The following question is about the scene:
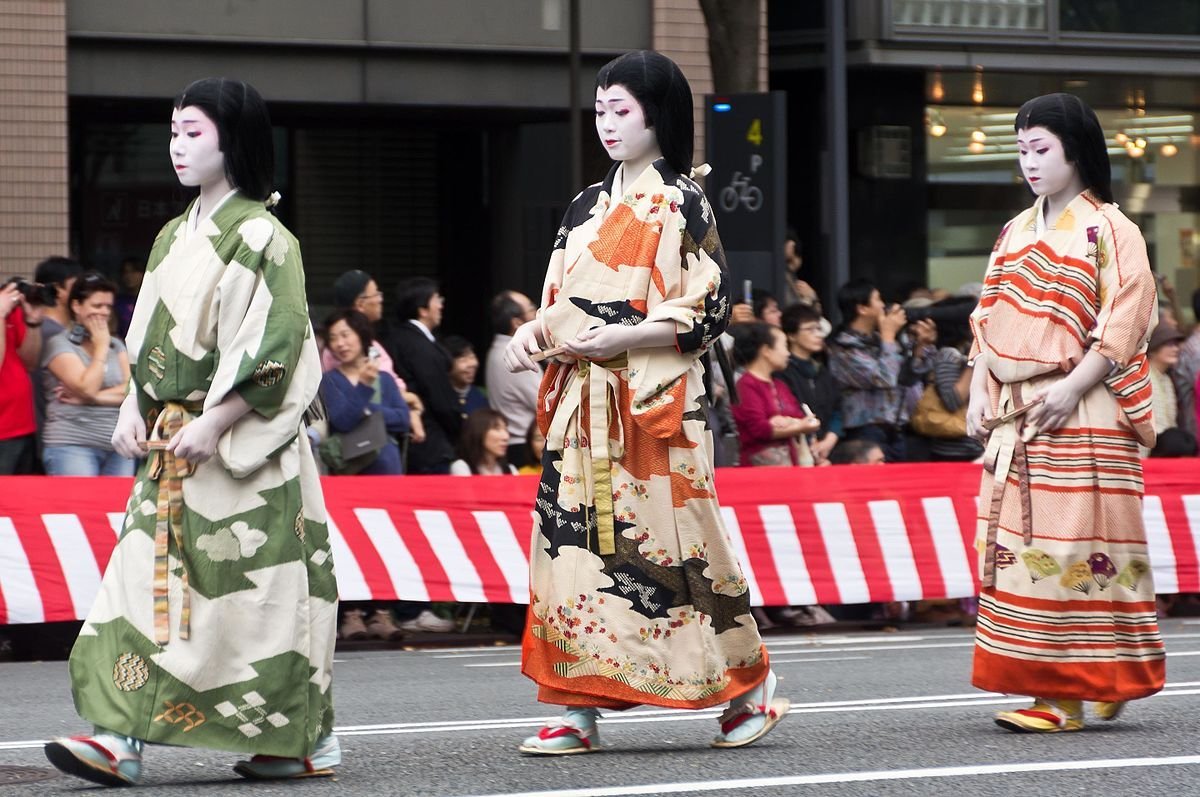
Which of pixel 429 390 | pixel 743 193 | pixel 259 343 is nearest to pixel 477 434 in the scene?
pixel 429 390

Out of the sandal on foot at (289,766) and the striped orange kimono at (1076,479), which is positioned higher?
the striped orange kimono at (1076,479)

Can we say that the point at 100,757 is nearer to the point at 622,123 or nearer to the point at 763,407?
the point at 622,123

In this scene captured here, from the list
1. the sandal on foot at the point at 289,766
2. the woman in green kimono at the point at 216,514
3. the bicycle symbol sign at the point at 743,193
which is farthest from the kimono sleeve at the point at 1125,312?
the bicycle symbol sign at the point at 743,193

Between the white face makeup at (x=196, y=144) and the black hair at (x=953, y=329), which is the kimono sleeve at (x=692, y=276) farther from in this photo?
the black hair at (x=953, y=329)

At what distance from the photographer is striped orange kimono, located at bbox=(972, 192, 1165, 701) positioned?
6379 millimetres

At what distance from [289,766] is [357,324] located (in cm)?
539

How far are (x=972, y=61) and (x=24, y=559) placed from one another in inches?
445

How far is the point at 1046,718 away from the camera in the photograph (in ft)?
21.1

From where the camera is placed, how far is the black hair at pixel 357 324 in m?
10.7

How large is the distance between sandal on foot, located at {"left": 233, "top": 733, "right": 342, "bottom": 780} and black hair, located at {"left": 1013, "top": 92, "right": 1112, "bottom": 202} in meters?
2.77

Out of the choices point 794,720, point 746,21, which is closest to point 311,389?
point 794,720

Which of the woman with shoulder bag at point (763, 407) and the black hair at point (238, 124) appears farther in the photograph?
the woman with shoulder bag at point (763, 407)

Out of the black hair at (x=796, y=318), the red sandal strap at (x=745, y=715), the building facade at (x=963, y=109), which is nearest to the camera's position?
the red sandal strap at (x=745, y=715)

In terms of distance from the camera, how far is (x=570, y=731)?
5898 millimetres
